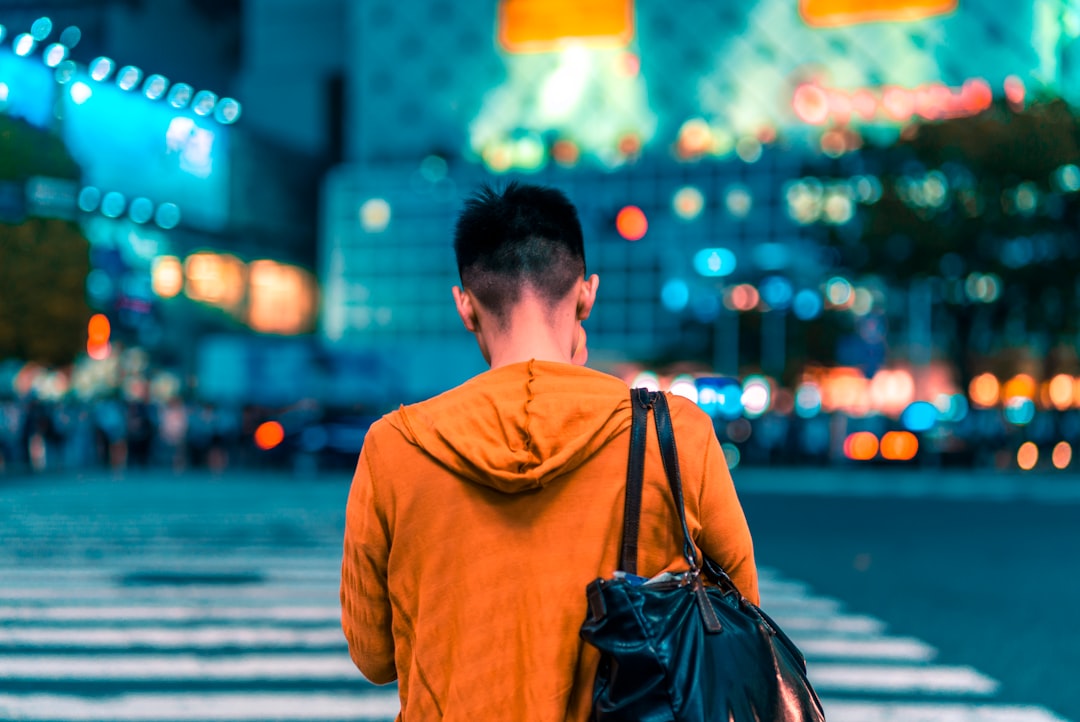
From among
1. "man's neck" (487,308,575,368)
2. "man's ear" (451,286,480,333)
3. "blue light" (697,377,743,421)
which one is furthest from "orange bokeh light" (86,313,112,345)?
"man's neck" (487,308,575,368)

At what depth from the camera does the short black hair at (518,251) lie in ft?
7.07

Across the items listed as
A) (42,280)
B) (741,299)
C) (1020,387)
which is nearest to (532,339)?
(42,280)

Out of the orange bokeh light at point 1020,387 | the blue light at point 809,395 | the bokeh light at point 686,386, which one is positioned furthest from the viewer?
the orange bokeh light at point 1020,387

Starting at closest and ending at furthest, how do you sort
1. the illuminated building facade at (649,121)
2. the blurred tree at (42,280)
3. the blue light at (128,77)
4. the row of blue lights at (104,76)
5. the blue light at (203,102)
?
1. the row of blue lights at (104,76)
2. the blurred tree at (42,280)
3. the blue light at (128,77)
4. the blue light at (203,102)
5. the illuminated building facade at (649,121)

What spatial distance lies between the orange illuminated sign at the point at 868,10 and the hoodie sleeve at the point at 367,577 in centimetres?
6211

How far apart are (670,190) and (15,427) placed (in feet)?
115

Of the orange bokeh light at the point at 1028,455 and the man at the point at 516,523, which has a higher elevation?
the man at the point at 516,523

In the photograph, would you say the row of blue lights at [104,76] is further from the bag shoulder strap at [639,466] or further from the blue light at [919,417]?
the bag shoulder strap at [639,466]

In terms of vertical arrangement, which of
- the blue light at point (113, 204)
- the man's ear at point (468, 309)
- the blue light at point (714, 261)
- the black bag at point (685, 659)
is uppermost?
the blue light at point (113, 204)

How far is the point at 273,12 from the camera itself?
76.2 meters

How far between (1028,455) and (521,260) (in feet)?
101

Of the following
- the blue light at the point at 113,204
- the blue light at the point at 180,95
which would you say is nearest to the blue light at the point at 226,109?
the blue light at the point at 180,95

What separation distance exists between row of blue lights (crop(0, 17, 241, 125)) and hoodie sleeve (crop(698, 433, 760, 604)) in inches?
→ 931

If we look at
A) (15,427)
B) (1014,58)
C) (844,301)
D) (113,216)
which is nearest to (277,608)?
(15,427)
